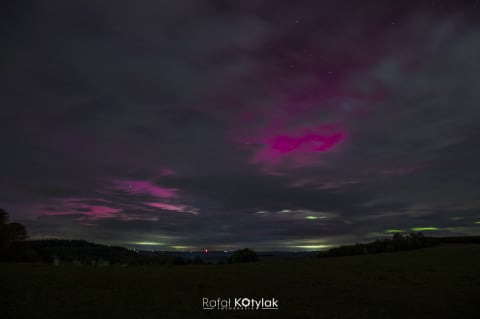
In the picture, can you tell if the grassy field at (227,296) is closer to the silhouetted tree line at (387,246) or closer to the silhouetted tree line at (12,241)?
the silhouetted tree line at (12,241)

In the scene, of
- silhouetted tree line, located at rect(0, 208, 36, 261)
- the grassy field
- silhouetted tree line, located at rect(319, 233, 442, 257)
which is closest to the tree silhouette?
silhouetted tree line, located at rect(0, 208, 36, 261)

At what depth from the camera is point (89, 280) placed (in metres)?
22.4

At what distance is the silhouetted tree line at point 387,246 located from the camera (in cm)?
7475

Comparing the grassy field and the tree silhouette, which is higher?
the tree silhouette

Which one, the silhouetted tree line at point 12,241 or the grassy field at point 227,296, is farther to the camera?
the silhouetted tree line at point 12,241

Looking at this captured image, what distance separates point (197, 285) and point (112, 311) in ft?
29.3

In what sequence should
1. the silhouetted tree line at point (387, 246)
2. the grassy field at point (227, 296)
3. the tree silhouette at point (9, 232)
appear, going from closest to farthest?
1. the grassy field at point (227, 296)
2. the tree silhouette at point (9, 232)
3. the silhouetted tree line at point (387, 246)

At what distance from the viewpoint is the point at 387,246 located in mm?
75688

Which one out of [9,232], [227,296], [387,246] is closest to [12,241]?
[9,232]

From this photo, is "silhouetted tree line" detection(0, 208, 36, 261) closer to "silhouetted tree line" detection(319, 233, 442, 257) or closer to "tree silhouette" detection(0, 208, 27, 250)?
"tree silhouette" detection(0, 208, 27, 250)

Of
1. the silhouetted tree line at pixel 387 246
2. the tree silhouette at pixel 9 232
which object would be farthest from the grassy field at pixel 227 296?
the silhouetted tree line at pixel 387 246

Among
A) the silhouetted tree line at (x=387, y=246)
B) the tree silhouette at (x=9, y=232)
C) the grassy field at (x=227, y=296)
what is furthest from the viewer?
the silhouetted tree line at (x=387, y=246)

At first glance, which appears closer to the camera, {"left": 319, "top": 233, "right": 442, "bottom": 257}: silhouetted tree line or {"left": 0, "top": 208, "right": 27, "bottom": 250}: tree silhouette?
{"left": 0, "top": 208, "right": 27, "bottom": 250}: tree silhouette

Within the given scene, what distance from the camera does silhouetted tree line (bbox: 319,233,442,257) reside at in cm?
7475
